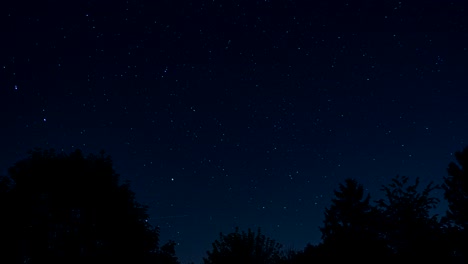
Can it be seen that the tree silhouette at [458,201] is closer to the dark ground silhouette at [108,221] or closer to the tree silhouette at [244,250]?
the dark ground silhouette at [108,221]

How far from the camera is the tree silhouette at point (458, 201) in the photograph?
16.2m

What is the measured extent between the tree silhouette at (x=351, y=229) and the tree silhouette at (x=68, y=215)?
36.4 feet

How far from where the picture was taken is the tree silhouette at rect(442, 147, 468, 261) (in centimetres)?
1622

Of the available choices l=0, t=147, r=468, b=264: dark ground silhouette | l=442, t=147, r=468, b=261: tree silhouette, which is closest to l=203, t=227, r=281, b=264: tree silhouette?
l=0, t=147, r=468, b=264: dark ground silhouette

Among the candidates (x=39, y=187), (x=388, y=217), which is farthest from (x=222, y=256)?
(x=39, y=187)

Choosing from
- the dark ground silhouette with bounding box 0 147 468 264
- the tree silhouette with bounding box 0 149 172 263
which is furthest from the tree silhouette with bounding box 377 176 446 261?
the tree silhouette with bounding box 0 149 172 263

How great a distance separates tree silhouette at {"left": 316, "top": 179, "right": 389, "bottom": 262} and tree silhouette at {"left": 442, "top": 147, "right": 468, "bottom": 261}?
10.2 feet

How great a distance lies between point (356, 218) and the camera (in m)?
20.5

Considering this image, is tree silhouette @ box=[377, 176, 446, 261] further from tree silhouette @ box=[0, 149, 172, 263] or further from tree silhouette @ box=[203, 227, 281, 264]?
tree silhouette @ box=[0, 149, 172, 263]

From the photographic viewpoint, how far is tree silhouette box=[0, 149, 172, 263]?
63.7 feet

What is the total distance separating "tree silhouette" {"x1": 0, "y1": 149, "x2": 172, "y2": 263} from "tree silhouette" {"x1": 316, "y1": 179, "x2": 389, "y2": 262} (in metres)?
11.1

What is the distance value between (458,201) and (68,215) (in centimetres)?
2053

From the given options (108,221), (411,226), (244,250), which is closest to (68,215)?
(108,221)

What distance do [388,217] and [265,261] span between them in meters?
6.62
